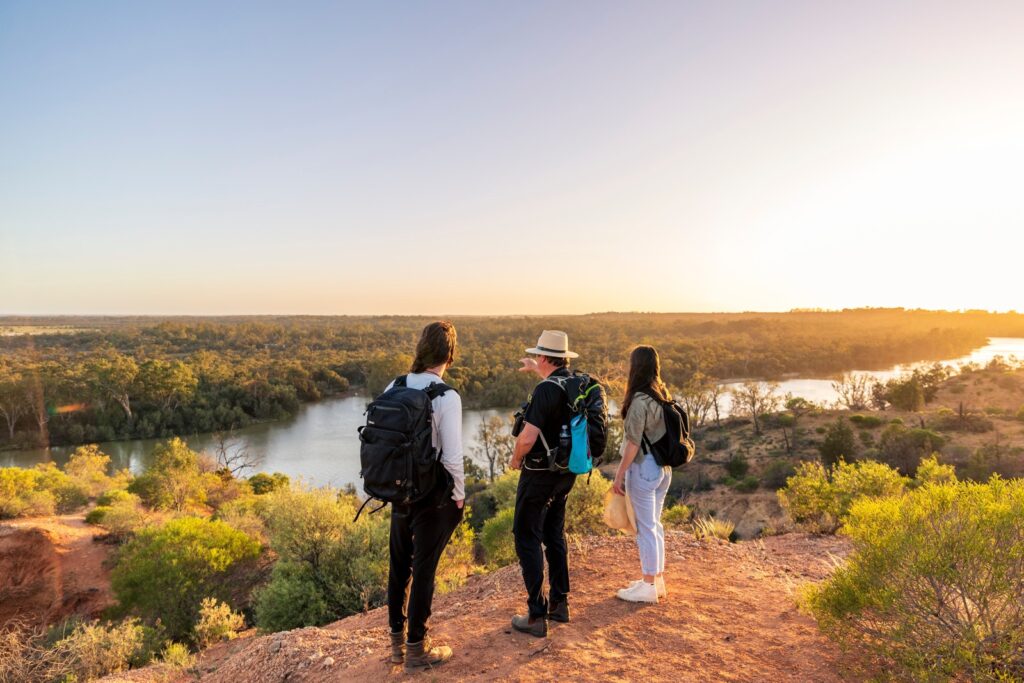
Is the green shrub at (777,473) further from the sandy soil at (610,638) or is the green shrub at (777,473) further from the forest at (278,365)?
the sandy soil at (610,638)

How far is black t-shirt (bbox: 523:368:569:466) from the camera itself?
9.63 ft

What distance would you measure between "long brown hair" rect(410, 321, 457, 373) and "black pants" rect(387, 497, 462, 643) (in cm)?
74

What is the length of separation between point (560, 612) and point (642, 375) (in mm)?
1695

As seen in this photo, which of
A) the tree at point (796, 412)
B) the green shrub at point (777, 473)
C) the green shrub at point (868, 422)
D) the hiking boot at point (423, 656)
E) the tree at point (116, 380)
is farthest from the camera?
the tree at point (116, 380)

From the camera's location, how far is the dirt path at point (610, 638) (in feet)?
9.62

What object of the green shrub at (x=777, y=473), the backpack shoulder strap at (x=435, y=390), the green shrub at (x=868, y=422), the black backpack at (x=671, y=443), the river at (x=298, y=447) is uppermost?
the backpack shoulder strap at (x=435, y=390)

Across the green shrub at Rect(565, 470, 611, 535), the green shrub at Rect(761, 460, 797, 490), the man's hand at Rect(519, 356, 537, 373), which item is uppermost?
the man's hand at Rect(519, 356, 537, 373)

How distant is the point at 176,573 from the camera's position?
1230 centimetres

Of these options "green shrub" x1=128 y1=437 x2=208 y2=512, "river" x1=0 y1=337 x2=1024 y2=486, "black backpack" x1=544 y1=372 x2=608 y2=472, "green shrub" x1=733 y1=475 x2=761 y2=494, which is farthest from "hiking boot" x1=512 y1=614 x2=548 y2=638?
"river" x1=0 y1=337 x2=1024 y2=486

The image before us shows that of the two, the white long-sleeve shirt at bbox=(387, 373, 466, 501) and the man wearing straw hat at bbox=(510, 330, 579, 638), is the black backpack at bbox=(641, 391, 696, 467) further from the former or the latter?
the white long-sleeve shirt at bbox=(387, 373, 466, 501)

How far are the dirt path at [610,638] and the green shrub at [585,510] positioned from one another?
900mm

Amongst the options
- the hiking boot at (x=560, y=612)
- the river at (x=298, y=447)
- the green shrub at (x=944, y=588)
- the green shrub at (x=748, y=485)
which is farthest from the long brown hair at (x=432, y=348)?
the river at (x=298, y=447)

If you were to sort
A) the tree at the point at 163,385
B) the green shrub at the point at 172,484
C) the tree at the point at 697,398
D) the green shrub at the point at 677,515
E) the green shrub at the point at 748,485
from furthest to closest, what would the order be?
the tree at the point at 163,385, the tree at the point at 697,398, the green shrub at the point at 748,485, the green shrub at the point at 172,484, the green shrub at the point at 677,515

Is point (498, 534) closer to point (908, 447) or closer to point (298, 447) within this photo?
point (908, 447)
